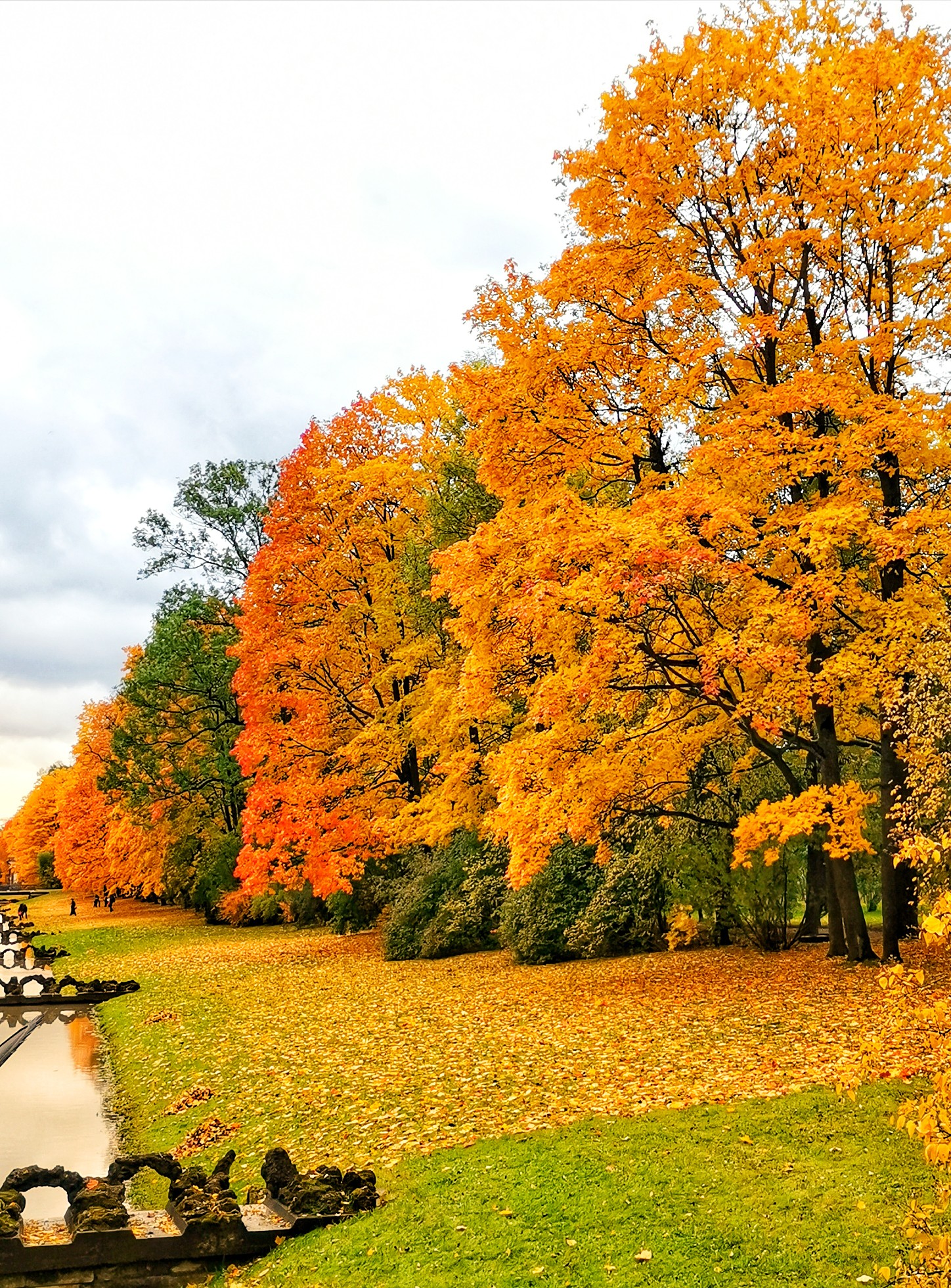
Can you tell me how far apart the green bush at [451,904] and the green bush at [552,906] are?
1105 millimetres

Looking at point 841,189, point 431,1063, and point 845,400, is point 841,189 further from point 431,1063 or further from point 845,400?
point 431,1063

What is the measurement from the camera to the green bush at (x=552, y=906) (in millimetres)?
20422

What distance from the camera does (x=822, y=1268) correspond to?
6.47 meters

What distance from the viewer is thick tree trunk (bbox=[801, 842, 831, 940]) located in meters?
19.8

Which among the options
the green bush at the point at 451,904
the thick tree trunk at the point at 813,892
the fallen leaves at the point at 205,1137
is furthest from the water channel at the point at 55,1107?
the thick tree trunk at the point at 813,892

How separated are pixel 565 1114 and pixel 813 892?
12007mm

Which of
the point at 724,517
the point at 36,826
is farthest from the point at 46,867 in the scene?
the point at 724,517

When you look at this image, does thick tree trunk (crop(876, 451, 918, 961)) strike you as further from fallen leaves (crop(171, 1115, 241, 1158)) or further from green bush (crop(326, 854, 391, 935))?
green bush (crop(326, 854, 391, 935))

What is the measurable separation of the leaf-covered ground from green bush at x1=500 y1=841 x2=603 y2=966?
65 cm

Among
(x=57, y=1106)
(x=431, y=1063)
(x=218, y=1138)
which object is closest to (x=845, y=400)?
(x=431, y=1063)

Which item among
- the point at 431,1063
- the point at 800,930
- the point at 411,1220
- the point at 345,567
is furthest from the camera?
the point at 345,567

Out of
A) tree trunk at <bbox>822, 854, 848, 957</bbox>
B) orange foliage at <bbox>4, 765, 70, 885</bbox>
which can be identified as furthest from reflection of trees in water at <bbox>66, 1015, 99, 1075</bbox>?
orange foliage at <bbox>4, 765, 70, 885</bbox>

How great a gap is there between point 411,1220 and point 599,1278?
187cm

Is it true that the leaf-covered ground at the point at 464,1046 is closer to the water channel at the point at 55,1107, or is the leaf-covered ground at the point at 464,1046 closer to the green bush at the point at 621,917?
the water channel at the point at 55,1107
